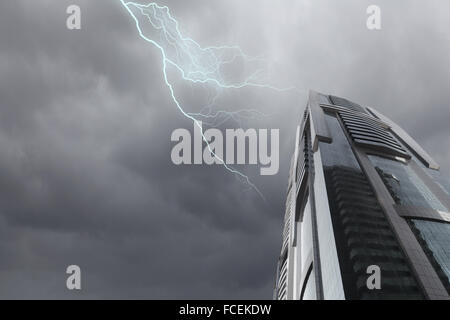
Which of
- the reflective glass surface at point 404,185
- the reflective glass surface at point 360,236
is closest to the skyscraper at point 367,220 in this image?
the reflective glass surface at point 360,236

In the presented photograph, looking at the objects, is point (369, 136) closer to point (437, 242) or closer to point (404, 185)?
point (404, 185)

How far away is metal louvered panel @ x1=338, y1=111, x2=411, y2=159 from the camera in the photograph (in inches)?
3233

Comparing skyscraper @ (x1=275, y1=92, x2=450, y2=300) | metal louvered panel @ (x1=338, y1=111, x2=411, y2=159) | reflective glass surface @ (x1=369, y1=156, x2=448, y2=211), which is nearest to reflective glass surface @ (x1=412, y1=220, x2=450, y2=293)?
skyscraper @ (x1=275, y1=92, x2=450, y2=300)

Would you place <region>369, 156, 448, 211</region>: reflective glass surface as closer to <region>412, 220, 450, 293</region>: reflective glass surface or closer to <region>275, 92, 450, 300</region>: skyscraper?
<region>275, 92, 450, 300</region>: skyscraper

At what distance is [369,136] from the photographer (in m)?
86.8

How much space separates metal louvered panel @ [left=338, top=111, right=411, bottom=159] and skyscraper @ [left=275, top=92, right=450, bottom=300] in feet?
1.07

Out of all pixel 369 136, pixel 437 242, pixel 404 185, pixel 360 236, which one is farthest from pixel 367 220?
pixel 369 136

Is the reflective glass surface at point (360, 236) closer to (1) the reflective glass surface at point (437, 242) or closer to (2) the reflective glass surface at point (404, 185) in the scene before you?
(1) the reflective glass surface at point (437, 242)

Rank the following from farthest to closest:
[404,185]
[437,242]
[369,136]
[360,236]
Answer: [369,136] < [404,185] < [437,242] < [360,236]

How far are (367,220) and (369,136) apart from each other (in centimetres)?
4057
